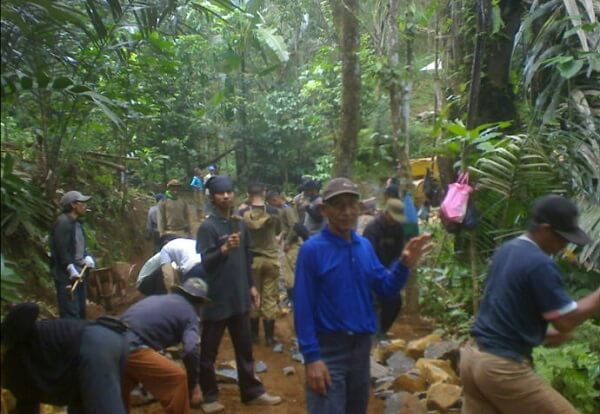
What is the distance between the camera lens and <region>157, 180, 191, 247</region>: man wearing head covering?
10.3 m

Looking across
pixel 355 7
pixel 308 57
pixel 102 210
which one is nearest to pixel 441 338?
pixel 355 7

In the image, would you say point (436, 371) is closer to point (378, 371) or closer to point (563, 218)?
point (378, 371)

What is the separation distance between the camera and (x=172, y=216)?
10391mm

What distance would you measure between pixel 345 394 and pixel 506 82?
522 centimetres

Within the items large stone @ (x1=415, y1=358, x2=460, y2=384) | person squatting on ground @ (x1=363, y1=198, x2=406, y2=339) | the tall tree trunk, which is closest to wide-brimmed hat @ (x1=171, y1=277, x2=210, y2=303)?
person squatting on ground @ (x1=363, y1=198, x2=406, y2=339)

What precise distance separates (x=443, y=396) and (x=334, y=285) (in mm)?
2582

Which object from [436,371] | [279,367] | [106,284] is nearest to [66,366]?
[436,371]

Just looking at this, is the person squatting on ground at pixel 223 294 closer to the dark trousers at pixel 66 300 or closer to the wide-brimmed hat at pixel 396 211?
the wide-brimmed hat at pixel 396 211

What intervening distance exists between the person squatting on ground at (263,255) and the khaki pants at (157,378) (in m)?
3.53

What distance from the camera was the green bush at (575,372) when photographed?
516 centimetres

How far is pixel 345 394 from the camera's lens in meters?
3.71

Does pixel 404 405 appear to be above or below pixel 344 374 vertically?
below

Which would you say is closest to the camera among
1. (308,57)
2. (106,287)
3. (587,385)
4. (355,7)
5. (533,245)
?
(533,245)

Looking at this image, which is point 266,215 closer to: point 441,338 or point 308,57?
point 441,338
